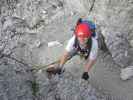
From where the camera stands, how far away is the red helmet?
22.8ft

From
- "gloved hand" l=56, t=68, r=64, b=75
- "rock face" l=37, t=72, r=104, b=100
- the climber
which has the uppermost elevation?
the climber

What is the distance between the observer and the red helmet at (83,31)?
695 centimetres

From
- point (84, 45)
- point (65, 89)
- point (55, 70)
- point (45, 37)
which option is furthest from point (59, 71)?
point (45, 37)

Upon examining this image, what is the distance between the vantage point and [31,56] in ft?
29.5

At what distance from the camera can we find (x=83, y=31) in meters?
6.96

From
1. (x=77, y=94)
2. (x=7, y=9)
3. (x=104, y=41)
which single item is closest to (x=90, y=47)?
(x=77, y=94)

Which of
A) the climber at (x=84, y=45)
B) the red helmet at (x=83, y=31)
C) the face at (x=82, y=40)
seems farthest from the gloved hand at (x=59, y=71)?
the red helmet at (x=83, y=31)

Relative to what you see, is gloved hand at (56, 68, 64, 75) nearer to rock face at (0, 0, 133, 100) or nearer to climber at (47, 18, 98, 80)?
climber at (47, 18, 98, 80)

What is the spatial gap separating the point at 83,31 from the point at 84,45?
361 mm

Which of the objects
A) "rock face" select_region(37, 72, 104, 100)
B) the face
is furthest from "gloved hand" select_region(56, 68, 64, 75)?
the face

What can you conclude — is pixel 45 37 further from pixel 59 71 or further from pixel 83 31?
A: pixel 83 31

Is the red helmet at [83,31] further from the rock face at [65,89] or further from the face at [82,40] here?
the rock face at [65,89]

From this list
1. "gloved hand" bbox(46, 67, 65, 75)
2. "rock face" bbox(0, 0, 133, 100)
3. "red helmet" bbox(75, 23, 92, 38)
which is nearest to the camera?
"rock face" bbox(0, 0, 133, 100)

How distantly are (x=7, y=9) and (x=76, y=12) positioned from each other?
2131mm
